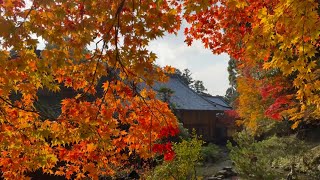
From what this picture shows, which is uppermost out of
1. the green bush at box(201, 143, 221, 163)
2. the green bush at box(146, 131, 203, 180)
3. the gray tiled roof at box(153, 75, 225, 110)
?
the gray tiled roof at box(153, 75, 225, 110)

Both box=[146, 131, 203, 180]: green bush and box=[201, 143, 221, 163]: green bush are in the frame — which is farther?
box=[201, 143, 221, 163]: green bush

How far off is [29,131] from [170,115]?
2.54 metres

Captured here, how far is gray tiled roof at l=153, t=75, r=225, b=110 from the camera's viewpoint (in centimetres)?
3173

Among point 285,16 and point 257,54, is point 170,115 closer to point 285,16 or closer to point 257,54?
point 257,54

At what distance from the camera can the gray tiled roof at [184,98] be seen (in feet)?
104

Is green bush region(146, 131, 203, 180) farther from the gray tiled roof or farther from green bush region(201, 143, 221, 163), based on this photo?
the gray tiled roof

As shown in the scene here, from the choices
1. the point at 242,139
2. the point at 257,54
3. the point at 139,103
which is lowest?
the point at 242,139

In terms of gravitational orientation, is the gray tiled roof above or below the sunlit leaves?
above

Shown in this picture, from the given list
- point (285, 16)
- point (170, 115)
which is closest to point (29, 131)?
point (170, 115)

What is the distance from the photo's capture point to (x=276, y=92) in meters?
17.3

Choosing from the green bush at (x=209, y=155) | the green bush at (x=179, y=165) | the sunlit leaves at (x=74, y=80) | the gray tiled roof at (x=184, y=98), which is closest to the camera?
the sunlit leaves at (x=74, y=80)

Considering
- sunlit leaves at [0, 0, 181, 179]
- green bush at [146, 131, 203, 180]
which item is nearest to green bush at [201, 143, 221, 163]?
green bush at [146, 131, 203, 180]

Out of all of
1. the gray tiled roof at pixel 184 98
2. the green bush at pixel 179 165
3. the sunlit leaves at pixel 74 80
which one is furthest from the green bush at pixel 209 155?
the sunlit leaves at pixel 74 80

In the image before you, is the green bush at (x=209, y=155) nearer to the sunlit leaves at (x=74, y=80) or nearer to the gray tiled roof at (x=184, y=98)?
the gray tiled roof at (x=184, y=98)
